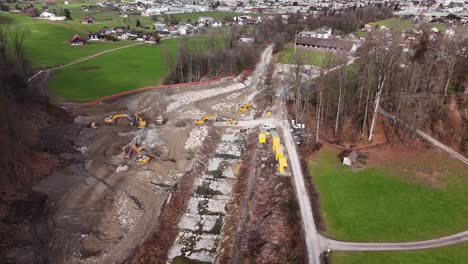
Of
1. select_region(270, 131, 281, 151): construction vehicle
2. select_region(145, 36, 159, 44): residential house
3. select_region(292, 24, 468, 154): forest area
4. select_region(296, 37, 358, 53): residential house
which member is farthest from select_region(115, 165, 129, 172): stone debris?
select_region(145, 36, 159, 44): residential house

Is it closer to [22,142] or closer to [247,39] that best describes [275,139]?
[22,142]

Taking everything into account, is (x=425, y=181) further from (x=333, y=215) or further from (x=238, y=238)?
(x=238, y=238)

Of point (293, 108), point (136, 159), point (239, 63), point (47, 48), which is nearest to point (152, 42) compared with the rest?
point (47, 48)

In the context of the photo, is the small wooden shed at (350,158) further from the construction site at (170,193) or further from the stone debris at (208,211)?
the stone debris at (208,211)

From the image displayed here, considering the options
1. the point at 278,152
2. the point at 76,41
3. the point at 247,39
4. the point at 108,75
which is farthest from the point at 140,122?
the point at 76,41

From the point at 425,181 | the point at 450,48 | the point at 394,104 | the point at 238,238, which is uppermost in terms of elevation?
the point at 450,48

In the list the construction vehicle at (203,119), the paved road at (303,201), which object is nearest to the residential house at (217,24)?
the construction vehicle at (203,119)
